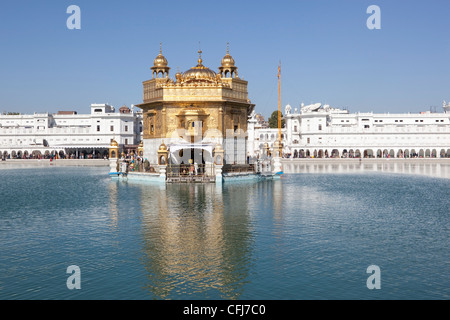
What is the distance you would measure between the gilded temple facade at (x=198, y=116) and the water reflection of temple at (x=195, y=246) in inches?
587

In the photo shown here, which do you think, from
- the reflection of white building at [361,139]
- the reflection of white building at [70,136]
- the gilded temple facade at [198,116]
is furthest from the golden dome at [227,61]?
the reflection of white building at [70,136]

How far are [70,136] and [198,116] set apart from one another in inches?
2697

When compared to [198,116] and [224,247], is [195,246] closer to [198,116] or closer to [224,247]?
[224,247]

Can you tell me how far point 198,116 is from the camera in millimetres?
39094

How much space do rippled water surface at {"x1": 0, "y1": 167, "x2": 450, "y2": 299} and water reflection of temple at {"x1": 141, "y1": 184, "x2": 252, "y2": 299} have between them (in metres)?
0.04

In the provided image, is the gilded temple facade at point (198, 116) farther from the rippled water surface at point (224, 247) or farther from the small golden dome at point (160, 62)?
the rippled water surface at point (224, 247)

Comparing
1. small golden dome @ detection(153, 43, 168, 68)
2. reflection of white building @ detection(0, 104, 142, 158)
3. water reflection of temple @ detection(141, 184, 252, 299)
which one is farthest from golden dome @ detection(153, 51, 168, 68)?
reflection of white building @ detection(0, 104, 142, 158)

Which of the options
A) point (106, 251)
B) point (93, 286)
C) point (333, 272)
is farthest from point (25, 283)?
point (333, 272)

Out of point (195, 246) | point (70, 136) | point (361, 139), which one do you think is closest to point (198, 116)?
point (195, 246)

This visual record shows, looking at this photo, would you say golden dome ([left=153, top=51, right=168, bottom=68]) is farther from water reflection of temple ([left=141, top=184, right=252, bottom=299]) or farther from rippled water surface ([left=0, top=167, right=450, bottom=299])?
water reflection of temple ([left=141, top=184, right=252, bottom=299])

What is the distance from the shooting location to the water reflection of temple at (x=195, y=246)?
35.4ft

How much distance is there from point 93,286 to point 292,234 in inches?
306

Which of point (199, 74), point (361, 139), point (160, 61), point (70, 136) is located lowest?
point (361, 139)
